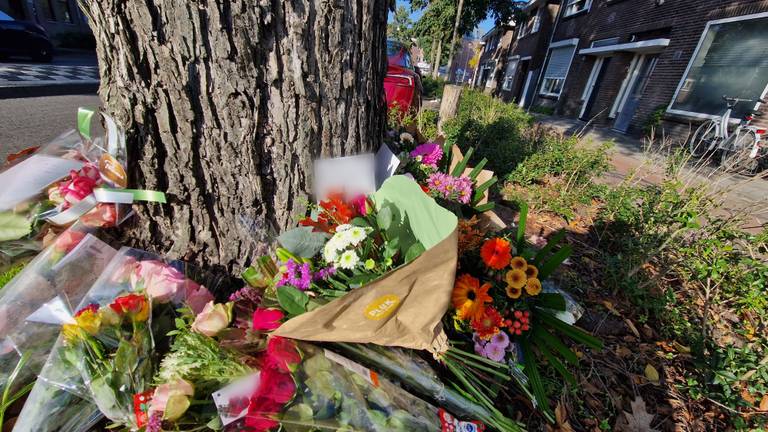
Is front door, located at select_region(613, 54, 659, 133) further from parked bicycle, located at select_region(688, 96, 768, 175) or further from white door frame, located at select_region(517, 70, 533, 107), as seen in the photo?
white door frame, located at select_region(517, 70, 533, 107)

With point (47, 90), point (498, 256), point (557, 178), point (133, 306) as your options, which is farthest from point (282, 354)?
point (47, 90)

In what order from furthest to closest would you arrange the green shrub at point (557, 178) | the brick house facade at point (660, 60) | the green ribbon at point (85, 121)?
1. the brick house facade at point (660, 60)
2. the green shrub at point (557, 178)
3. the green ribbon at point (85, 121)

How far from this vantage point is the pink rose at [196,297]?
104cm

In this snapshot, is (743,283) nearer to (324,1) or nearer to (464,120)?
(324,1)

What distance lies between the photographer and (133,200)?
1.13m

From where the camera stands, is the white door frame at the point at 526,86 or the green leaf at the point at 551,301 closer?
the green leaf at the point at 551,301

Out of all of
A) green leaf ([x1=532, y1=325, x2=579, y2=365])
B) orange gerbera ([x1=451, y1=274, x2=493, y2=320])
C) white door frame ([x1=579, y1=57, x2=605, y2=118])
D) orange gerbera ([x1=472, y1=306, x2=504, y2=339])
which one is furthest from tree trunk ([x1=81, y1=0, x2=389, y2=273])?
white door frame ([x1=579, y1=57, x2=605, y2=118])

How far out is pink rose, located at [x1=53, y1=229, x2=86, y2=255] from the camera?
3.34 feet

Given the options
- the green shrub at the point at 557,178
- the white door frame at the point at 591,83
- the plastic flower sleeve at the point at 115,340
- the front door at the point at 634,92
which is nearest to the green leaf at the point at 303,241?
the plastic flower sleeve at the point at 115,340

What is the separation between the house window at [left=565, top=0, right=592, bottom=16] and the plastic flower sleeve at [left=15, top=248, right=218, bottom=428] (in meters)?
16.2

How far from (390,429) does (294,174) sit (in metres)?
0.89

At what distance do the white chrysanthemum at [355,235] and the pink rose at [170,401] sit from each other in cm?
56

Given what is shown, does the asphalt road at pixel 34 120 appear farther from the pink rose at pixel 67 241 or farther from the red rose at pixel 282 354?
the red rose at pixel 282 354

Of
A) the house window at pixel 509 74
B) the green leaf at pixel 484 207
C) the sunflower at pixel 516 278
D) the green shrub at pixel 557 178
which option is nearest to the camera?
the sunflower at pixel 516 278
